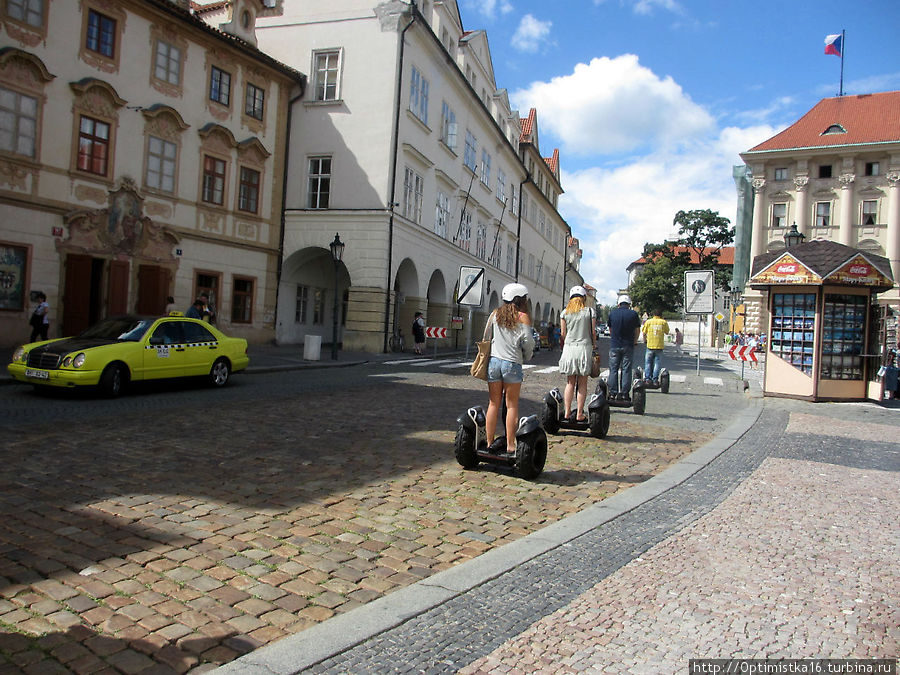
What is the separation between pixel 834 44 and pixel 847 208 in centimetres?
1257

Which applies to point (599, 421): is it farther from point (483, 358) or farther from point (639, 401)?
point (639, 401)

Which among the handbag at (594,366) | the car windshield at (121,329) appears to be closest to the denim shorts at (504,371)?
the handbag at (594,366)

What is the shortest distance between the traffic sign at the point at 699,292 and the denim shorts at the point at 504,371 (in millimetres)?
15683

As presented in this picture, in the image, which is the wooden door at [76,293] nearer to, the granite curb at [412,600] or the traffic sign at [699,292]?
the traffic sign at [699,292]

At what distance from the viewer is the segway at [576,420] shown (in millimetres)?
8938

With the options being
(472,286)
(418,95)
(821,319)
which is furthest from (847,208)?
(821,319)

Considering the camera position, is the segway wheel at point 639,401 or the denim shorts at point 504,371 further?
the segway wheel at point 639,401

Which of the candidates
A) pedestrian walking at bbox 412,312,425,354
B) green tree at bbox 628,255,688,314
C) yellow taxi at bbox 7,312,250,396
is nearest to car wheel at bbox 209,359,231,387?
yellow taxi at bbox 7,312,250,396

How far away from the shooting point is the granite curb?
2.83m

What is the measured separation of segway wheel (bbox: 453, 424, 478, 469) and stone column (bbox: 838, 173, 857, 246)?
58427 mm

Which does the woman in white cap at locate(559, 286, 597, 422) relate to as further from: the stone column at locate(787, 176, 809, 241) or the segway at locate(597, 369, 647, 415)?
the stone column at locate(787, 176, 809, 241)

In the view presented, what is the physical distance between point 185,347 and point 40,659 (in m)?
10.6

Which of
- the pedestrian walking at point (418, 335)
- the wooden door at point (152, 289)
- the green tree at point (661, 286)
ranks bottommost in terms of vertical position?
the pedestrian walking at point (418, 335)

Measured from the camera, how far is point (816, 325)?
15.7 m
